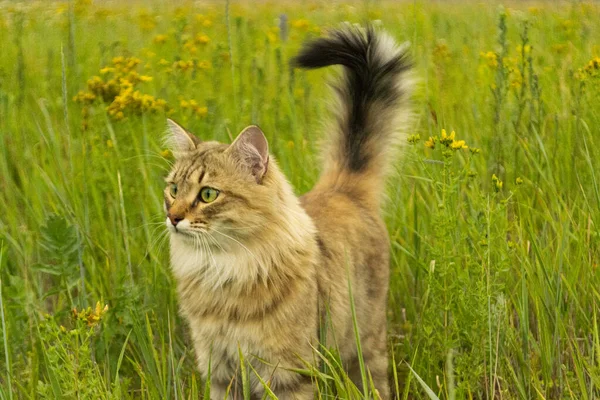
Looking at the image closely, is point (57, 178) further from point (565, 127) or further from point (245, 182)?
point (565, 127)

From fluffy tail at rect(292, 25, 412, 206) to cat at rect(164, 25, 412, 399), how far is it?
0.27 ft

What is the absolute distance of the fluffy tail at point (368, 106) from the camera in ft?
10.5

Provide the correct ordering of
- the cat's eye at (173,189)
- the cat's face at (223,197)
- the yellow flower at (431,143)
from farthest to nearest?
the cat's eye at (173,189), the cat's face at (223,197), the yellow flower at (431,143)

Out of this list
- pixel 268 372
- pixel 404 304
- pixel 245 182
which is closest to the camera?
pixel 268 372

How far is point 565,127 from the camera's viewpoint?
3.77m

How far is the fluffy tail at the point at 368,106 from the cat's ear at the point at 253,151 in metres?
0.64

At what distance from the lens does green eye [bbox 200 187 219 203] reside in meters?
2.65

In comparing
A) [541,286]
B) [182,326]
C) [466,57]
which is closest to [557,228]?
[541,286]

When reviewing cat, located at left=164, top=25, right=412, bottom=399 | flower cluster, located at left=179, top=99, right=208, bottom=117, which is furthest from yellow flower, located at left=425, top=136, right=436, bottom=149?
flower cluster, located at left=179, top=99, right=208, bottom=117

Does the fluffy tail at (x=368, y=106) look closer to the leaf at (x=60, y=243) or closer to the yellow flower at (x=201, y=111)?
the yellow flower at (x=201, y=111)

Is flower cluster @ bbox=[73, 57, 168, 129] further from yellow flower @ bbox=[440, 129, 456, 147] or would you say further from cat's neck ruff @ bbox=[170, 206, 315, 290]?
yellow flower @ bbox=[440, 129, 456, 147]

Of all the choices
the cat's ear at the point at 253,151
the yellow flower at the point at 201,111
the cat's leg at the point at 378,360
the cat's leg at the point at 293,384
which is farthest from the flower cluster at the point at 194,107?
the cat's leg at the point at 293,384

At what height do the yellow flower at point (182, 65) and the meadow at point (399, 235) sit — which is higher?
the yellow flower at point (182, 65)

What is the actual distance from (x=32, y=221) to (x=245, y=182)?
1345mm
